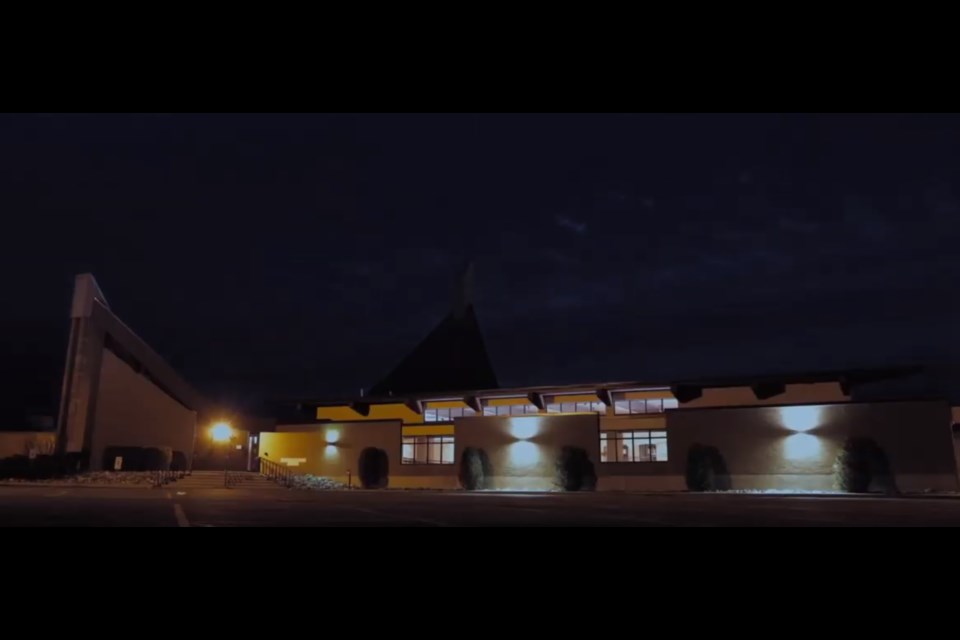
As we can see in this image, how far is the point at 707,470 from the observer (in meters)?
26.5

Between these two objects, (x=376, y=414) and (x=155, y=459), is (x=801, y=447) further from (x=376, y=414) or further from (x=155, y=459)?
(x=155, y=459)

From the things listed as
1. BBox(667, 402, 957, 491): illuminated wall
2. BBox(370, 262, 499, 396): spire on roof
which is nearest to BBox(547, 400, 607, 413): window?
BBox(667, 402, 957, 491): illuminated wall

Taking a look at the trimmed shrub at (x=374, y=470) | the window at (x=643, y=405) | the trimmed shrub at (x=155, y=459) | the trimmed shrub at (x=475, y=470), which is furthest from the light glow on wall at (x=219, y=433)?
the window at (x=643, y=405)

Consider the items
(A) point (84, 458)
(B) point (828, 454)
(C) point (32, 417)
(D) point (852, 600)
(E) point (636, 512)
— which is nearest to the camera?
(D) point (852, 600)

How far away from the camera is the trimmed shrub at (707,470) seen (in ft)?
86.7

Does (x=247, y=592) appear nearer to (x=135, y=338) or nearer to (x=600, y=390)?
(x=600, y=390)

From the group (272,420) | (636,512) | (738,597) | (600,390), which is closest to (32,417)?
(272,420)

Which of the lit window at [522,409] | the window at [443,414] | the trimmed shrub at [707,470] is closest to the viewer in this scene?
the trimmed shrub at [707,470]

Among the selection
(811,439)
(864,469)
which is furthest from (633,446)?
(864,469)

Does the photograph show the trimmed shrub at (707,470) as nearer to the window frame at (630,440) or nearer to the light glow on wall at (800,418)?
the window frame at (630,440)

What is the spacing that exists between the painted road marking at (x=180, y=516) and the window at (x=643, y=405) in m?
20.0

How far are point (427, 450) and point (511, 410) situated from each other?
4.69 meters

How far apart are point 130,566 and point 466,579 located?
2664 millimetres

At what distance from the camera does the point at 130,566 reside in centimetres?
553
